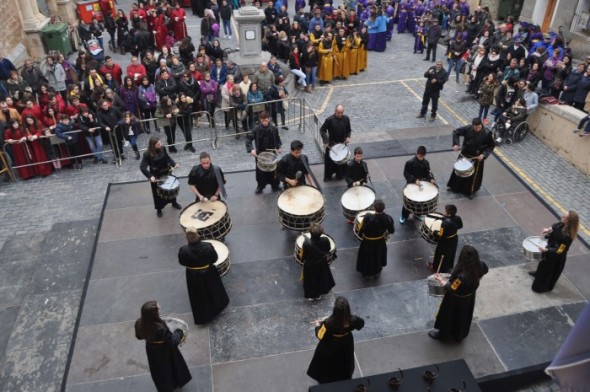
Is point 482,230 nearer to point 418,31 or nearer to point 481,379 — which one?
point 481,379

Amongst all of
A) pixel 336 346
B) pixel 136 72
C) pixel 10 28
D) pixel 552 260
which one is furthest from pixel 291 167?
pixel 10 28

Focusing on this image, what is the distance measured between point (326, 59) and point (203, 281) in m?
12.7

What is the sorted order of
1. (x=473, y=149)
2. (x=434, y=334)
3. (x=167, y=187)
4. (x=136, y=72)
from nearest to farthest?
(x=434, y=334) → (x=167, y=187) → (x=473, y=149) → (x=136, y=72)

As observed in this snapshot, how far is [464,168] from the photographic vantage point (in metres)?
10.7

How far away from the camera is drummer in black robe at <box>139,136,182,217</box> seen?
31.6 ft

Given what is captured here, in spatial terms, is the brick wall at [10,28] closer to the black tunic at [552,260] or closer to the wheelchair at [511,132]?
the wheelchair at [511,132]

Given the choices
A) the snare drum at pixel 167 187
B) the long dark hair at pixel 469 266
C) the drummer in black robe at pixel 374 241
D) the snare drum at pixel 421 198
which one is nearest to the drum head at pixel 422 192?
the snare drum at pixel 421 198

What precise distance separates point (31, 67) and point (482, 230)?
13.2 m

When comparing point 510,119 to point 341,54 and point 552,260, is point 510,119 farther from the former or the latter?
point 341,54

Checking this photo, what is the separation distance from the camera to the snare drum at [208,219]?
338 inches

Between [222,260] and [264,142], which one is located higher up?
[264,142]

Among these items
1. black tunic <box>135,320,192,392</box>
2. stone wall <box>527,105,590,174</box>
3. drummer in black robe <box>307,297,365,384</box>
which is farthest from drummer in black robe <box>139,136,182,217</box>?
stone wall <box>527,105,590,174</box>

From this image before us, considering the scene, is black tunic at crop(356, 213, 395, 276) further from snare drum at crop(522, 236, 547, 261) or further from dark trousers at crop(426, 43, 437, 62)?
dark trousers at crop(426, 43, 437, 62)

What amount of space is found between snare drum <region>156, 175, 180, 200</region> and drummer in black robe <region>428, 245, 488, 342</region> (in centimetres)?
545
